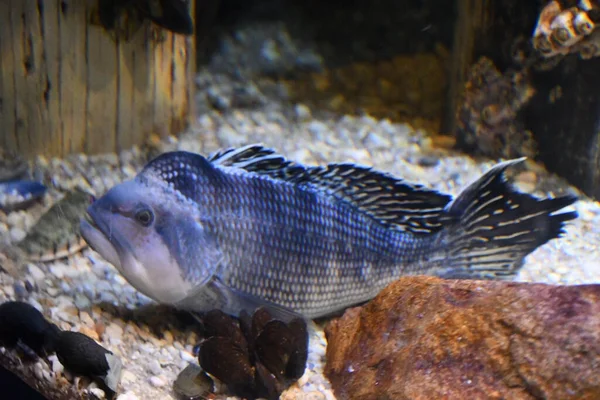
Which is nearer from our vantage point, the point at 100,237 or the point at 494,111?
the point at 100,237

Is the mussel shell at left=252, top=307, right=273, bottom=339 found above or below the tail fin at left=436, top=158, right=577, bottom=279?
below

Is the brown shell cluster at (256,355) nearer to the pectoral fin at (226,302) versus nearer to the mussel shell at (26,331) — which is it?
the pectoral fin at (226,302)

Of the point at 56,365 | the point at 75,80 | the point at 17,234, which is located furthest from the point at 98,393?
the point at 75,80

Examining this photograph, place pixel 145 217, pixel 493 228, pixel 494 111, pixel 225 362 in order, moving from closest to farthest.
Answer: pixel 225 362 → pixel 145 217 → pixel 493 228 → pixel 494 111

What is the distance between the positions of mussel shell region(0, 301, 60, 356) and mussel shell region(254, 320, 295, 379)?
2.62 feet

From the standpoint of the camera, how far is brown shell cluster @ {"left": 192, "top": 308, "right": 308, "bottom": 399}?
7.78ft

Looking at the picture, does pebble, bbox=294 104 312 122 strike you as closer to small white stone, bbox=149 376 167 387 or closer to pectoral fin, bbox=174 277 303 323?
pectoral fin, bbox=174 277 303 323

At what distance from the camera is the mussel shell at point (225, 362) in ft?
7.75

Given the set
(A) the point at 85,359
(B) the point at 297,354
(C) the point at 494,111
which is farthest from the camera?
(C) the point at 494,111

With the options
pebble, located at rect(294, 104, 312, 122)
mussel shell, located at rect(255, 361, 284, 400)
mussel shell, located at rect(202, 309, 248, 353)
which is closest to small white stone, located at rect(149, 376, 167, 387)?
mussel shell, located at rect(202, 309, 248, 353)

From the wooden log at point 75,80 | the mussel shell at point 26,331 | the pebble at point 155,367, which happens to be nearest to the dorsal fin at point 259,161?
the pebble at point 155,367

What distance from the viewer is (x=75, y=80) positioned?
420 cm

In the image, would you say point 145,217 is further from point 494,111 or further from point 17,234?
point 494,111

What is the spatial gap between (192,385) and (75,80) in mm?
2678
